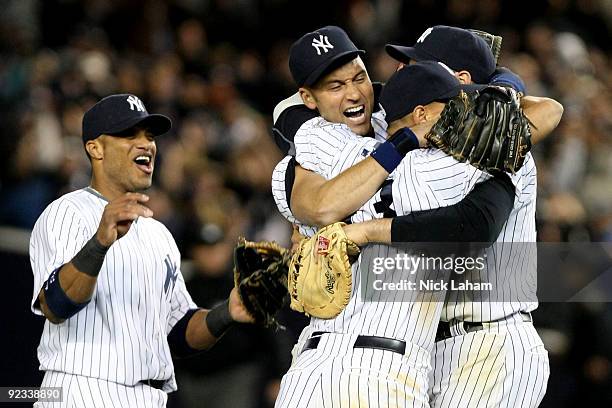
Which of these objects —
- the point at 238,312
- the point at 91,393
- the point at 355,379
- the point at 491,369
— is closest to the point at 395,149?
the point at 355,379

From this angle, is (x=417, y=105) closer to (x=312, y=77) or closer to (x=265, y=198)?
(x=312, y=77)

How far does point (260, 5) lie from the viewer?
12.2 metres

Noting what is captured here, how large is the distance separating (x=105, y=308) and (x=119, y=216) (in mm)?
640

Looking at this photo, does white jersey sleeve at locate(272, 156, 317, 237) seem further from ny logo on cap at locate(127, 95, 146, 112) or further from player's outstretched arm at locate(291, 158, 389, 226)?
ny logo on cap at locate(127, 95, 146, 112)

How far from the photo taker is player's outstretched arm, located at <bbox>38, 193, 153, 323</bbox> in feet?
13.8

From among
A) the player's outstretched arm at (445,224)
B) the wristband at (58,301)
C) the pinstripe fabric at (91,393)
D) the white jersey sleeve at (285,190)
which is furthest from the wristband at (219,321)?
the player's outstretched arm at (445,224)

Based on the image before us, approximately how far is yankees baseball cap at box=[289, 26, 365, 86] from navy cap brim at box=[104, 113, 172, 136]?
0.84 m

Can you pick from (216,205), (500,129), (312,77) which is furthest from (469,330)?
(216,205)

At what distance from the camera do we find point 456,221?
12.6ft

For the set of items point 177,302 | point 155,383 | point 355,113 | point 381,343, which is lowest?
point 155,383

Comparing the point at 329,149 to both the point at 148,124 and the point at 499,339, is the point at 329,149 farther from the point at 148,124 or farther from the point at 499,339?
the point at 148,124

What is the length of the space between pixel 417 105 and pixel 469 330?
0.89 meters

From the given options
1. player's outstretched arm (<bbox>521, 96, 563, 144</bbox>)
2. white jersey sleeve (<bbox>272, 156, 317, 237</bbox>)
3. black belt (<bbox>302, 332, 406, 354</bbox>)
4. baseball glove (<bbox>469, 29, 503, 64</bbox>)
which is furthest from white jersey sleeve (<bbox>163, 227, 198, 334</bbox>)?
player's outstretched arm (<bbox>521, 96, 563, 144</bbox>)

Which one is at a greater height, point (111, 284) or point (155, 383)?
point (111, 284)
